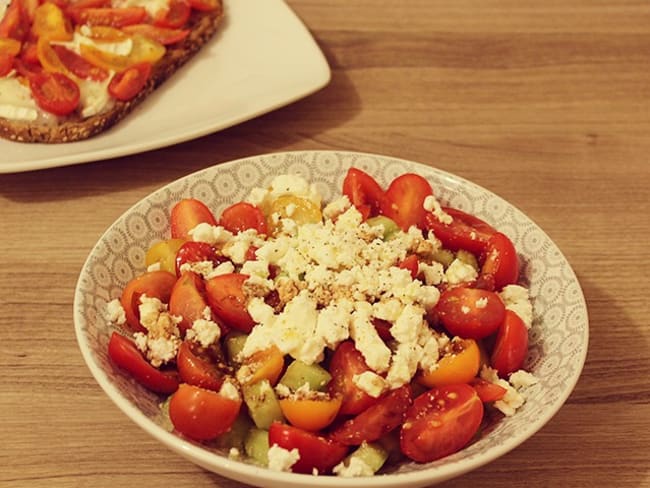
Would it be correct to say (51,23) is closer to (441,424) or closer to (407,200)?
(407,200)

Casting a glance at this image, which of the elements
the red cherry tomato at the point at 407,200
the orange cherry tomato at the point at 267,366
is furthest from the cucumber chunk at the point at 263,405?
the red cherry tomato at the point at 407,200

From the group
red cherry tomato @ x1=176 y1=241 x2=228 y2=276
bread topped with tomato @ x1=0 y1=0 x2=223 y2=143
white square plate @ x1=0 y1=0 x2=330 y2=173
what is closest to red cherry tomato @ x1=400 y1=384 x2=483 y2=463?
red cherry tomato @ x1=176 y1=241 x2=228 y2=276

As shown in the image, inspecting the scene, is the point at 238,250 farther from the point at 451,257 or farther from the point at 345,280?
the point at 451,257

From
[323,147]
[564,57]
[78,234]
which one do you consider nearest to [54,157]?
[78,234]

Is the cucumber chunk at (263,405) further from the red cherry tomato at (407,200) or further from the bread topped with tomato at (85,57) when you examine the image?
the bread topped with tomato at (85,57)

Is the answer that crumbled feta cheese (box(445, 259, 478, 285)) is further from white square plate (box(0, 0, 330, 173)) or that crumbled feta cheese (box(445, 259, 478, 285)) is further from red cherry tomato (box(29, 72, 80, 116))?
red cherry tomato (box(29, 72, 80, 116))

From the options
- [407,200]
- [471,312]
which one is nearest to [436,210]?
[407,200]
